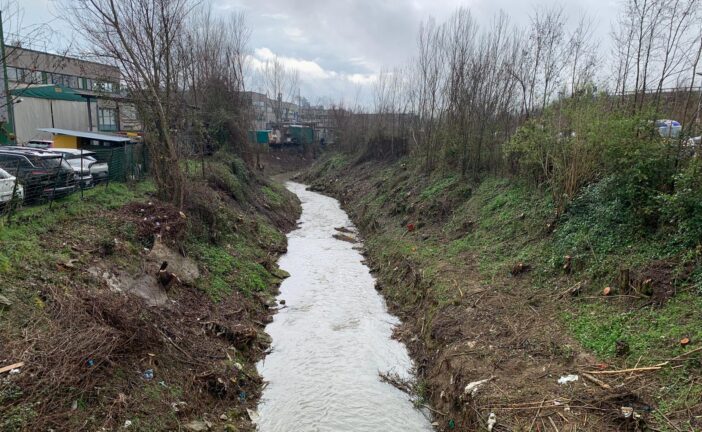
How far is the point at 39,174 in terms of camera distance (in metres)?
11.3

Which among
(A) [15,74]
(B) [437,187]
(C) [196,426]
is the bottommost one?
(C) [196,426]

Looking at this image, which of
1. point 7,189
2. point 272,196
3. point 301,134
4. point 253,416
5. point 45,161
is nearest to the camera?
point 253,416

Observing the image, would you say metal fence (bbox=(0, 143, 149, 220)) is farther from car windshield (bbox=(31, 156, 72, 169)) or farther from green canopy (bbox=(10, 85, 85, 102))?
green canopy (bbox=(10, 85, 85, 102))

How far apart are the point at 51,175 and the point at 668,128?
600 inches

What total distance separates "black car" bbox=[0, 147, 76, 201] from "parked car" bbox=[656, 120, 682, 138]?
14.9 m

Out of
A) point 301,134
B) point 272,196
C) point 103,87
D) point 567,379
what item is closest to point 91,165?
point 103,87

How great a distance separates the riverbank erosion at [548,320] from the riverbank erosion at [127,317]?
399 cm

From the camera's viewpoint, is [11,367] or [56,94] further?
[56,94]

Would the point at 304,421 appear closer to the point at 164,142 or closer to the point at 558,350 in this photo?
the point at 558,350

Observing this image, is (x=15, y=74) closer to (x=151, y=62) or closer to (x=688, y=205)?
(x=151, y=62)

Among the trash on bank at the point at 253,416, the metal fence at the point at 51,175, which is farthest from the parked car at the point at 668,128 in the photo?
the metal fence at the point at 51,175

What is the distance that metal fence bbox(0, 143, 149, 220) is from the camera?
10.5m

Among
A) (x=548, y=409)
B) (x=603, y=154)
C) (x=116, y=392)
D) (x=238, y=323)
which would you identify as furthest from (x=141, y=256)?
(x=603, y=154)

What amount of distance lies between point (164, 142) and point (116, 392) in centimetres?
995
